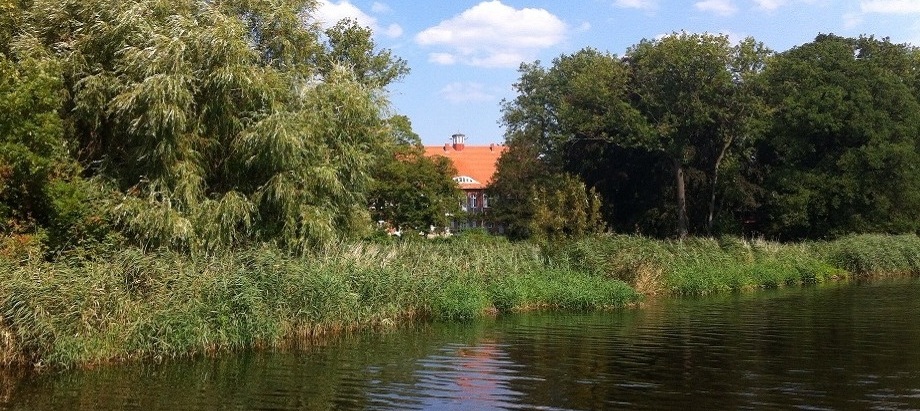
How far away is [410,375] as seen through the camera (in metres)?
14.8

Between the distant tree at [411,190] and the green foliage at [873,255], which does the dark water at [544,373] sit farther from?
the distant tree at [411,190]

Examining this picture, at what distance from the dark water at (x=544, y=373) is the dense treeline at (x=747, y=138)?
27.2m

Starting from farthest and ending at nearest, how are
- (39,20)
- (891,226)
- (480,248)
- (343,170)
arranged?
(891,226), (480,248), (343,170), (39,20)

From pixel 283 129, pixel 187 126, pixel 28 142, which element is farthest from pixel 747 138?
pixel 28 142

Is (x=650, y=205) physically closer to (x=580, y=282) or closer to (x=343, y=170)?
(x=580, y=282)

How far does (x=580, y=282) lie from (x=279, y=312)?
11088mm

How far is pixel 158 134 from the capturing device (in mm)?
19062

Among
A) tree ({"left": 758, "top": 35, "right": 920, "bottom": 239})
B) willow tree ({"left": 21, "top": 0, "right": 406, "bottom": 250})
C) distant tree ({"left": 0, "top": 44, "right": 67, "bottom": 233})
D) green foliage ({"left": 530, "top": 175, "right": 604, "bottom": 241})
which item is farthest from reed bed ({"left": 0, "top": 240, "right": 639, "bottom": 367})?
tree ({"left": 758, "top": 35, "right": 920, "bottom": 239})

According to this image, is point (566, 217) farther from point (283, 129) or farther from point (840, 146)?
point (840, 146)

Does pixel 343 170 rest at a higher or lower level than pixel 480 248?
higher

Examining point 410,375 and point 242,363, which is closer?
point 410,375

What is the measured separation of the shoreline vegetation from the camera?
14.9 m

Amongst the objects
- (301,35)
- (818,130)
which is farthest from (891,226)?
(301,35)

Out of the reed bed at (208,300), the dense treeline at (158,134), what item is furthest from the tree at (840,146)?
the dense treeline at (158,134)
